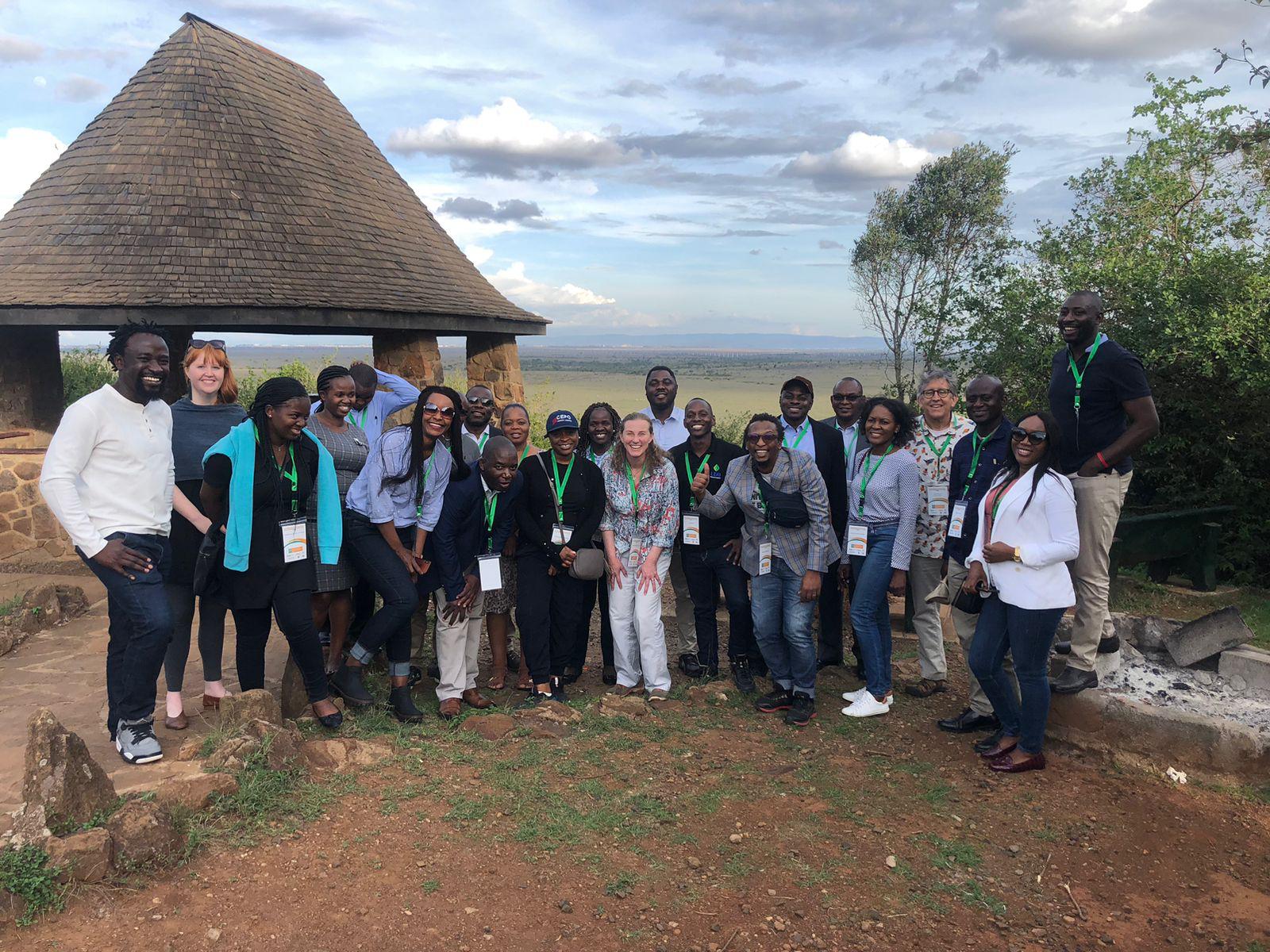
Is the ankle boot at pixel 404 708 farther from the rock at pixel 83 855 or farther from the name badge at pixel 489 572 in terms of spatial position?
the rock at pixel 83 855

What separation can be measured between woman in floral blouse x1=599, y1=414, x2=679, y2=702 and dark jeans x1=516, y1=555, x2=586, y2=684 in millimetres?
254

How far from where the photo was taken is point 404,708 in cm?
493

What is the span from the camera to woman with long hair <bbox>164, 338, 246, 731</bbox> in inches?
178

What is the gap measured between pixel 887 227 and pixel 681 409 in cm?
1791

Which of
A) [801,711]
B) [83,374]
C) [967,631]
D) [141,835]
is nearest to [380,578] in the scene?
[141,835]

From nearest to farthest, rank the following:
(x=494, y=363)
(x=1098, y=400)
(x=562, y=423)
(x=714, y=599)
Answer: (x=1098, y=400)
(x=562, y=423)
(x=714, y=599)
(x=494, y=363)

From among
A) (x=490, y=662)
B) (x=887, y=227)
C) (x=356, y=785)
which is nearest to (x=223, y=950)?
(x=356, y=785)

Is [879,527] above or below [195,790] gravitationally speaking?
above

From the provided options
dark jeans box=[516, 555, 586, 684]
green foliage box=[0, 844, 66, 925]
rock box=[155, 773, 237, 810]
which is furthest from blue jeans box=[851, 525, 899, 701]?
green foliage box=[0, 844, 66, 925]

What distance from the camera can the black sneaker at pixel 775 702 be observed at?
5.26 metres

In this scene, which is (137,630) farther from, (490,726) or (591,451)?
(591,451)

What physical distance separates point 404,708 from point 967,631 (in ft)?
10.2

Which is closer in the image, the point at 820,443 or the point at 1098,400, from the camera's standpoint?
the point at 1098,400

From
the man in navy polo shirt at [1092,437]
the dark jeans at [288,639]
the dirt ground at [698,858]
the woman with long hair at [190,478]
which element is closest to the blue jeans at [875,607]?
the dirt ground at [698,858]
